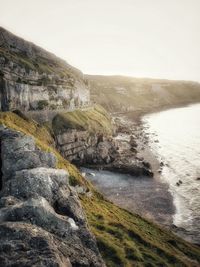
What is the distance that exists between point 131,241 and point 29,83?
81.3 m

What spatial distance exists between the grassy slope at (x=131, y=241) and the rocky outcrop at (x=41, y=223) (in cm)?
1052

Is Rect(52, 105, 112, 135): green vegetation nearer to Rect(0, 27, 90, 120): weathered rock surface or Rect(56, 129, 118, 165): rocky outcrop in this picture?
Rect(56, 129, 118, 165): rocky outcrop

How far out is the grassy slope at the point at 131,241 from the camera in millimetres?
34250

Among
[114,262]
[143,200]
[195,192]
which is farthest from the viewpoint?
[195,192]

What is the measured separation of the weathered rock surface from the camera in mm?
90869

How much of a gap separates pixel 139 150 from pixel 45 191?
103m

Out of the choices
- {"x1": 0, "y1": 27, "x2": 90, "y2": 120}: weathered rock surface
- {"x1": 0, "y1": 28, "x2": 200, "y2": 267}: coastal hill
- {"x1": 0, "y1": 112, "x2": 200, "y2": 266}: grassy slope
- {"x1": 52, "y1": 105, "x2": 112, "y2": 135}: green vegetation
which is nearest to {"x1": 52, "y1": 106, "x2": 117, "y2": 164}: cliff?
{"x1": 52, "y1": 105, "x2": 112, "y2": 135}: green vegetation

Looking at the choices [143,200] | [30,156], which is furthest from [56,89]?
[30,156]

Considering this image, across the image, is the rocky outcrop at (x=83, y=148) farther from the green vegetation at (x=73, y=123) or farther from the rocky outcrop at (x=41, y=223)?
the rocky outcrop at (x=41, y=223)

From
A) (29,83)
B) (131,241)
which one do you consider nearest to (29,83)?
(29,83)

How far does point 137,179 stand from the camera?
3386 inches

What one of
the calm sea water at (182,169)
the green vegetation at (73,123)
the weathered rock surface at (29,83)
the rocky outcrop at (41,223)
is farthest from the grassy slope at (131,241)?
the green vegetation at (73,123)

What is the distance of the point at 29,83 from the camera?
4198 inches

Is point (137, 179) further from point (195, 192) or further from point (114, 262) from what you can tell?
point (114, 262)
